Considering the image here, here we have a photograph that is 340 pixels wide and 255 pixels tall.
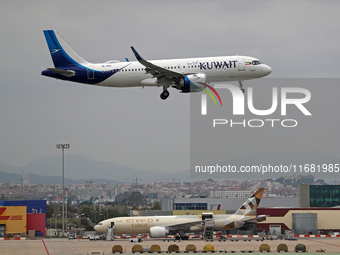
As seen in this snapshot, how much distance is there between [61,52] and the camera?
118188mm

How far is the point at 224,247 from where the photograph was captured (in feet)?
347

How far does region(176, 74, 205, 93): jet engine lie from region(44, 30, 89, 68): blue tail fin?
1707 centimetres

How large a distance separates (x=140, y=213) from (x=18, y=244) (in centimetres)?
7842

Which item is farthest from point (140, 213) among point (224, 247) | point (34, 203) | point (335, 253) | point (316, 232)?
point (335, 253)

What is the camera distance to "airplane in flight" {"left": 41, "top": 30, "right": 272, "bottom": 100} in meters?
104

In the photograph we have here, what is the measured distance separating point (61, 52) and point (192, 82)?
25.5 m

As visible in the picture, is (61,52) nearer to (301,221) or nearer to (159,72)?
(159,72)

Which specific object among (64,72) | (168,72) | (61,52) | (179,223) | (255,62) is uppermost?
(61,52)

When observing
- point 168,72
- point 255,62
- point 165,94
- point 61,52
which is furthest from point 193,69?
point 61,52

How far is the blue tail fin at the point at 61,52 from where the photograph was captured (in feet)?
376

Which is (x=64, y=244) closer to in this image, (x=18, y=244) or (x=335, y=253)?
(x=18, y=244)

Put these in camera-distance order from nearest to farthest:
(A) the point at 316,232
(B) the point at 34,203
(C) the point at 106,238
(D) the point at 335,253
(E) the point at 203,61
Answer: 1. (D) the point at 335,253
2. (E) the point at 203,61
3. (C) the point at 106,238
4. (A) the point at 316,232
5. (B) the point at 34,203

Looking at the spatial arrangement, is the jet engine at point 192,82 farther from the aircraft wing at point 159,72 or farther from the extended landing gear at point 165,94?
the extended landing gear at point 165,94

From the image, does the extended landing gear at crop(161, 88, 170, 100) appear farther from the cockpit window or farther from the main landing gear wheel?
the cockpit window
